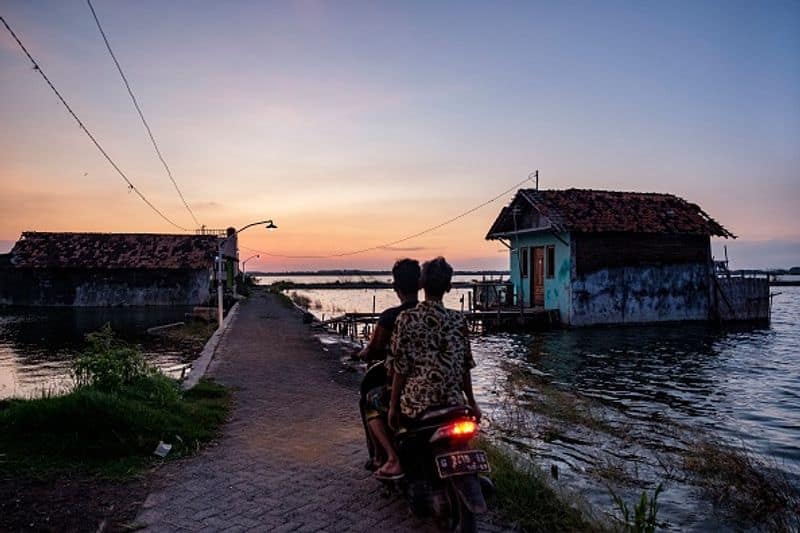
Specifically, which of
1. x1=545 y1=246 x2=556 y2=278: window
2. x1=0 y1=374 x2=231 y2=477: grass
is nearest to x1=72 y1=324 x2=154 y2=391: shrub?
x1=0 y1=374 x2=231 y2=477: grass

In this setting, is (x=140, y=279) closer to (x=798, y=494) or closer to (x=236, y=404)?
(x=236, y=404)

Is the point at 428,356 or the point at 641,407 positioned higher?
the point at 428,356

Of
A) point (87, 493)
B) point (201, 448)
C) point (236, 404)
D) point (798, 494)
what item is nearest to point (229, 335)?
point (236, 404)

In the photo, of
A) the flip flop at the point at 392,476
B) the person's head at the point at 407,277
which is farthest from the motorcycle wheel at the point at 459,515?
the person's head at the point at 407,277

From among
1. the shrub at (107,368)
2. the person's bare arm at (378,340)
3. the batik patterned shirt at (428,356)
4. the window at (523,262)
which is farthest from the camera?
the window at (523,262)

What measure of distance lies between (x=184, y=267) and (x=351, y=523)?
123ft

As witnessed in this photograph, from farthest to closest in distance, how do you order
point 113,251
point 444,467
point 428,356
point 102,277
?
point 113,251
point 102,277
point 428,356
point 444,467

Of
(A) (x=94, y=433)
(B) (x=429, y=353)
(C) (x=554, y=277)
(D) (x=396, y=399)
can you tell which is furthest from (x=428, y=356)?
(C) (x=554, y=277)

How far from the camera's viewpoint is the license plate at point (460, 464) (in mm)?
3922

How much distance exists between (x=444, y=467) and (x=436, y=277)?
1274 millimetres

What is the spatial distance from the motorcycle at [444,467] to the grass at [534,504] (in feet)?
1.34

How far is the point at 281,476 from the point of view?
5566mm

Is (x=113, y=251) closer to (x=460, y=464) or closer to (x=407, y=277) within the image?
(x=407, y=277)

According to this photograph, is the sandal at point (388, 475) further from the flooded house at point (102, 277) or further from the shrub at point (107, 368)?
the flooded house at point (102, 277)
